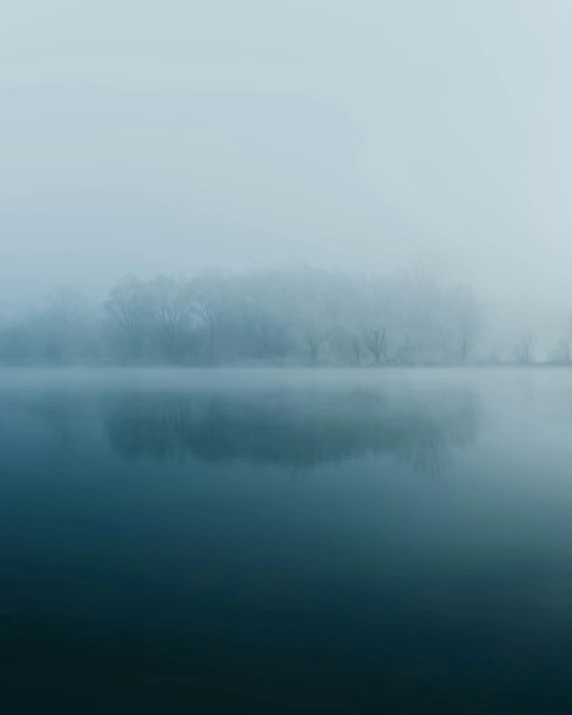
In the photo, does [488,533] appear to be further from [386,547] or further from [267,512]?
[267,512]

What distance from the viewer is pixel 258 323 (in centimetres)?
7231

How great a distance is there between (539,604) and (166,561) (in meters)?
5.21

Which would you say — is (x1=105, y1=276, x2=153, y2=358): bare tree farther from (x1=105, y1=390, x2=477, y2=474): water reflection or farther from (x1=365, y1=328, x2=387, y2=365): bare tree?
(x1=105, y1=390, x2=477, y2=474): water reflection

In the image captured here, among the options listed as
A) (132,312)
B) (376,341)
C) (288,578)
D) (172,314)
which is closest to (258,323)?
(172,314)

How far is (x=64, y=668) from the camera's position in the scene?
20.0ft

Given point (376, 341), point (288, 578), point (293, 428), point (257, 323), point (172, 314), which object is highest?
point (172, 314)

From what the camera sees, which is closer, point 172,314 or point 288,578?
point 288,578

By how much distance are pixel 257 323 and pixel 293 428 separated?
2001 inches

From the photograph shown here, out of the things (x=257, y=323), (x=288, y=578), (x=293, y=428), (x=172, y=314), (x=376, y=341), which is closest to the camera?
(x=288, y=578)

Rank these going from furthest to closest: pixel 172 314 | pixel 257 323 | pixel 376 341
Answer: pixel 172 314
pixel 257 323
pixel 376 341

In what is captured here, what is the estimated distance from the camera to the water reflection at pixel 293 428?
17.8 m

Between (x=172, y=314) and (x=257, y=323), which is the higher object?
(x=172, y=314)

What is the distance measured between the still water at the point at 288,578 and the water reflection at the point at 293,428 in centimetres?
23

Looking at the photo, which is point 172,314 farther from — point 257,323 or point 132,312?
point 257,323
